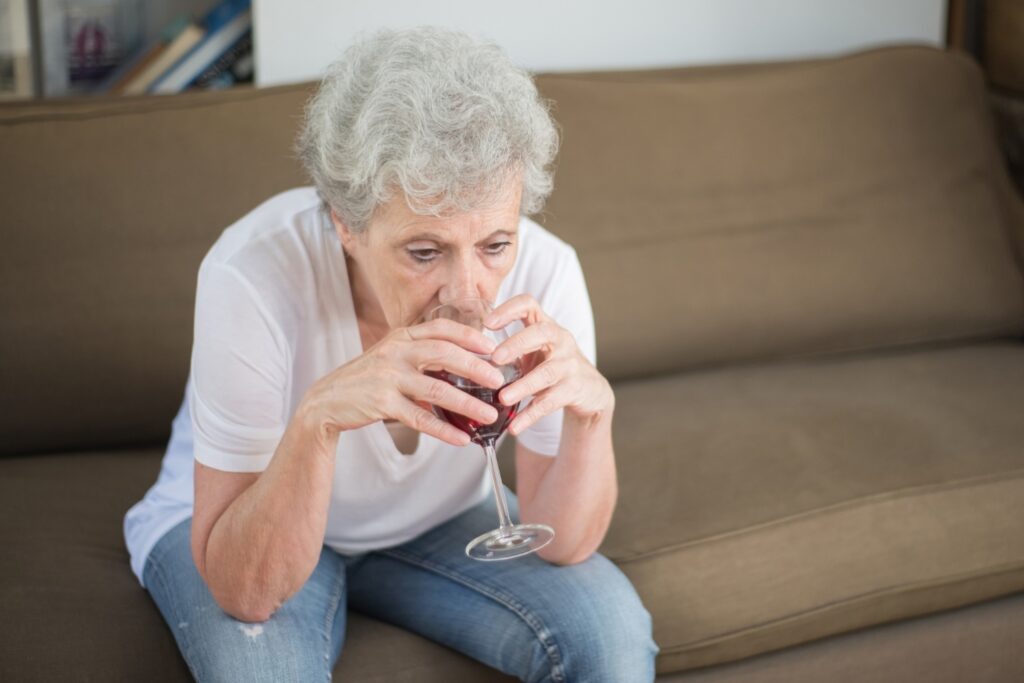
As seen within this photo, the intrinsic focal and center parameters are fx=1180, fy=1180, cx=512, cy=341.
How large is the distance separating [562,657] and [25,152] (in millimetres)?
1152

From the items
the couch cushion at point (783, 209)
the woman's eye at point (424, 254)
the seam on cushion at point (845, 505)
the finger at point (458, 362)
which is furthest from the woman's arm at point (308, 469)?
the couch cushion at point (783, 209)

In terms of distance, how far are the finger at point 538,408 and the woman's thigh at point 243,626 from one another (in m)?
0.34

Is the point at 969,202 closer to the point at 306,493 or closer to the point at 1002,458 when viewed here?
the point at 1002,458

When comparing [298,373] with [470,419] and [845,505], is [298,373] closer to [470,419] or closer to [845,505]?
[470,419]

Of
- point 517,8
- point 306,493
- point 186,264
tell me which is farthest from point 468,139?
Answer: point 517,8

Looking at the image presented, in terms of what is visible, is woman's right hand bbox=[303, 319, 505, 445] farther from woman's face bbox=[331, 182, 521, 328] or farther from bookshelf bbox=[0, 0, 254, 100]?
bookshelf bbox=[0, 0, 254, 100]

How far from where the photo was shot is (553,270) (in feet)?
4.83

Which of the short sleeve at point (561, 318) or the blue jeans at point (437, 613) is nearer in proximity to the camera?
the blue jeans at point (437, 613)

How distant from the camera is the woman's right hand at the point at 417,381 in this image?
1.11 m

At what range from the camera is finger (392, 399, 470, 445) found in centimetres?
113

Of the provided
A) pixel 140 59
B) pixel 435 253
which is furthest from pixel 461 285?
pixel 140 59

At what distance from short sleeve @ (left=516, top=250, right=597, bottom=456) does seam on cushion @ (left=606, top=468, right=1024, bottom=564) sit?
0.20 metres

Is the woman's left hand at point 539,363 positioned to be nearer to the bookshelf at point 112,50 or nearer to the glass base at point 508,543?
the glass base at point 508,543

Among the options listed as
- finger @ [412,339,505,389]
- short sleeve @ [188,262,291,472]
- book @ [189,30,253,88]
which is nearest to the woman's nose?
finger @ [412,339,505,389]
